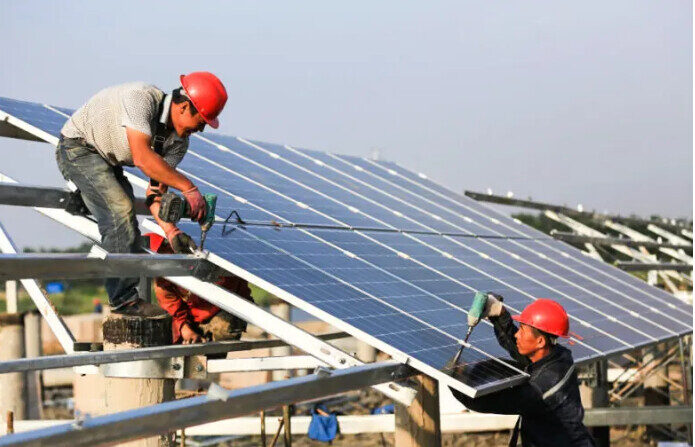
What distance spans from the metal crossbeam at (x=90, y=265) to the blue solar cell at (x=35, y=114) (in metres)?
1.92

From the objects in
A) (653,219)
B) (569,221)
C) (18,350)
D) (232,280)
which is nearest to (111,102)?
(232,280)

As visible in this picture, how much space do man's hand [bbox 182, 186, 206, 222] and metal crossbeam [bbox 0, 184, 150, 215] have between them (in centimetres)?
124

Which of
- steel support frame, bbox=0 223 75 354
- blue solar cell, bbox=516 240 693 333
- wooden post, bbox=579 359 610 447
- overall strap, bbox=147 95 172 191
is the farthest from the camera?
wooden post, bbox=579 359 610 447

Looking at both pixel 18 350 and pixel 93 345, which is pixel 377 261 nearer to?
pixel 93 345

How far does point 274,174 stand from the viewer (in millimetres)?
12289

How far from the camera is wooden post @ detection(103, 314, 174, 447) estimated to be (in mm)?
8375

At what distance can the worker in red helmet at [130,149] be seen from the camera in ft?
24.6

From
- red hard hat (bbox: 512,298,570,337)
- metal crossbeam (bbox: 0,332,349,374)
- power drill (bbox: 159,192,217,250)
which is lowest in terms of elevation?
metal crossbeam (bbox: 0,332,349,374)

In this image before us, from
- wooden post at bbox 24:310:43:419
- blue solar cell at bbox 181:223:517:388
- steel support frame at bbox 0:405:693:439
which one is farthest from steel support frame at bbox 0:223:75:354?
wooden post at bbox 24:310:43:419

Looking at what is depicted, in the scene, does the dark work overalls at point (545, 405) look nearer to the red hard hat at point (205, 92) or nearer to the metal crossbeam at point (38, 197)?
the red hard hat at point (205, 92)

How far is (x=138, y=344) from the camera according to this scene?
8.38 metres

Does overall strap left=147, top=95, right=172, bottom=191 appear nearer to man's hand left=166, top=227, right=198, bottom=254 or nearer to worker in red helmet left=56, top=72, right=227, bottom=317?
worker in red helmet left=56, top=72, right=227, bottom=317

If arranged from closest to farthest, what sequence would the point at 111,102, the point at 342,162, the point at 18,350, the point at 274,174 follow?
1. the point at 111,102
2. the point at 274,174
3. the point at 342,162
4. the point at 18,350

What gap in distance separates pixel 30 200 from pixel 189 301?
6.19 ft
